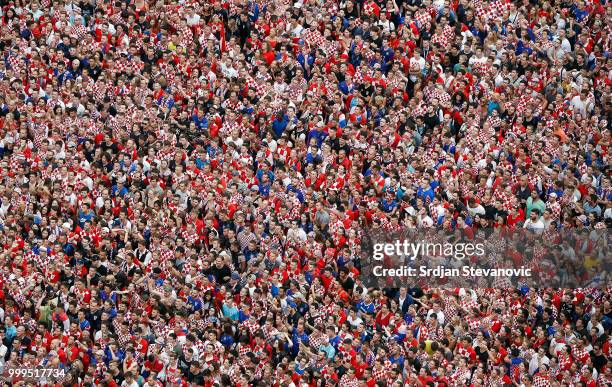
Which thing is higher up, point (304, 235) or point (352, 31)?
point (352, 31)

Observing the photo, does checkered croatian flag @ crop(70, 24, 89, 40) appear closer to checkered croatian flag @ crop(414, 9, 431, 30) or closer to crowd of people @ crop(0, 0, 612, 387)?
crowd of people @ crop(0, 0, 612, 387)

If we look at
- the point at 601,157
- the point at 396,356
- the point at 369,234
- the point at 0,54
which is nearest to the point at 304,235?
the point at 369,234

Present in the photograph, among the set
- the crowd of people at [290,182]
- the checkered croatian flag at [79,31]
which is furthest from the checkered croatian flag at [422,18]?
the checkered croatian flag at [79,31]

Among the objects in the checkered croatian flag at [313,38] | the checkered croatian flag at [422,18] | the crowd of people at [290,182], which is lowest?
the crowd of people at [290,182]

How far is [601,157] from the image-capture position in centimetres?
3014

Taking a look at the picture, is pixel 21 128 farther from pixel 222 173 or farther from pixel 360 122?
pixel 360 122

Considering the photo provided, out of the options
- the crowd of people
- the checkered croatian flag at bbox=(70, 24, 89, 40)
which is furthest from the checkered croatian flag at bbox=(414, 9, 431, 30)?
the checkered croatian flag at bbox=(70, 24, 89, 40)

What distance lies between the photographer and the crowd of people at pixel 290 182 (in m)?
27.8

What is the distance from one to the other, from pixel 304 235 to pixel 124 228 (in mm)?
3075

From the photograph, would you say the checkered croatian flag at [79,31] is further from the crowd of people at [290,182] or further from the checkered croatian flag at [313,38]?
the checkered croatian flag at [313,38]

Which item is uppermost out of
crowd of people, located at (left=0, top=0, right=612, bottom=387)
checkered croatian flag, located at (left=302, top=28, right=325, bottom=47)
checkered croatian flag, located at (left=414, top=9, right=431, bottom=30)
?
checkered croatian flag, located at (left=414, top=9, right=431, bottom=30)

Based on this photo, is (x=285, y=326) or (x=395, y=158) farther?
(x=395, y=158)

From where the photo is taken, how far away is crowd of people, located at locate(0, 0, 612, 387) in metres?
27.8

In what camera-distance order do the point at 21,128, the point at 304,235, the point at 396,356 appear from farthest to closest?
the point at 21,128 < the point at 304,235 < the point at 396,356
